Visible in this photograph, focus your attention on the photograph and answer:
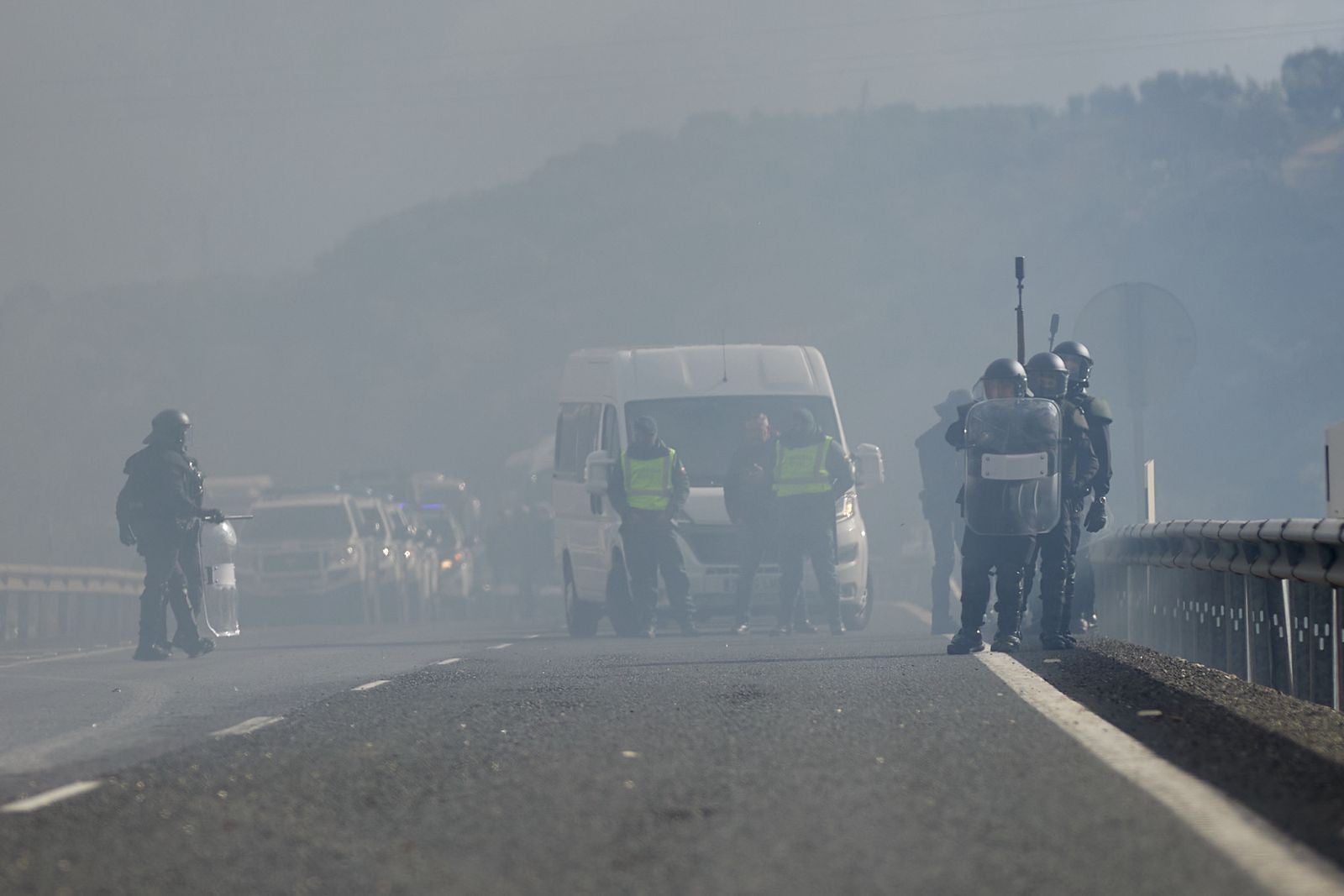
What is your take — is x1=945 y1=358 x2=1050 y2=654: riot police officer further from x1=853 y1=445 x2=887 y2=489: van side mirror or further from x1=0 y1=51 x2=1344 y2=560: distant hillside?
x1=0 y1=51 x2=1344 y2=560: distant hillside

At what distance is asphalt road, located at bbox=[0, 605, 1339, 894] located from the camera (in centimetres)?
473

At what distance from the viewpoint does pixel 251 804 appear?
19.6ft

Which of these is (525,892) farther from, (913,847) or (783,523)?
(783,523)

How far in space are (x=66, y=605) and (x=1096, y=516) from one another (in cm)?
1758

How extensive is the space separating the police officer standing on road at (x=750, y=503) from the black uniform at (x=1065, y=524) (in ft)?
16.9

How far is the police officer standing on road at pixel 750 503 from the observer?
1781 centimetres

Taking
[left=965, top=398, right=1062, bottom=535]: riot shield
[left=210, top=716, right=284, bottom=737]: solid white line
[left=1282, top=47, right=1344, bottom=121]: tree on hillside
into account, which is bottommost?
[left=210, top=716, right=284, bottom=737]: solid white line

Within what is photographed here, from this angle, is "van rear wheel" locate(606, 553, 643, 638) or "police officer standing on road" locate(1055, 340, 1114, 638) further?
"van rear wheel" locate(606, 553, 643, 638)

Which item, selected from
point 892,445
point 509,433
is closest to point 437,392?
point 509,433

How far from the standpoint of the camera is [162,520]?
16594 millimetres

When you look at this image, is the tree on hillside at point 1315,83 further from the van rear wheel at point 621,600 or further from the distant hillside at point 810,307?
the van rear wheel at point 621,600

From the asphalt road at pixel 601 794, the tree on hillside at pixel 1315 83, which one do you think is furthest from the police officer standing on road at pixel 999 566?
the tree on hillside at pixel 1315 83

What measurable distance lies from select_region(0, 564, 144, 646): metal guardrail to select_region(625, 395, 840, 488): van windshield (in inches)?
335

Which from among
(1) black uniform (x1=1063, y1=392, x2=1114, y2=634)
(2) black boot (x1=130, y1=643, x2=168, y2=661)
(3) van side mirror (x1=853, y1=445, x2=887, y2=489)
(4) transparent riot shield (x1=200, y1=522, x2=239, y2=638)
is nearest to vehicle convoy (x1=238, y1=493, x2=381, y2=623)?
(4) transparent riot shield (x1=200, y1=522, x2=239, y2=638)
